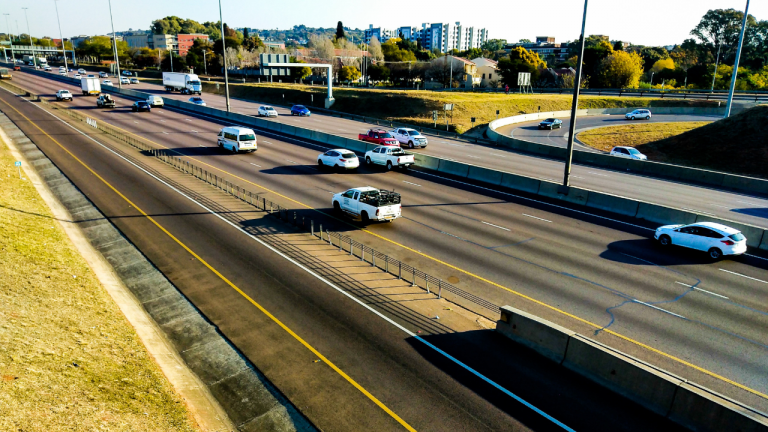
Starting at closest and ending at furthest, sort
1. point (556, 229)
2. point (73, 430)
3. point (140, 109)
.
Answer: point (73, 430), point (556, 229), point (140, 109)

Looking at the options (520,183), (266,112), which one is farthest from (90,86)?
(520,183)

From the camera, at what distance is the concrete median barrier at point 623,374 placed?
10.4m

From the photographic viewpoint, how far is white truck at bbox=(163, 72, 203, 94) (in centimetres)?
8625

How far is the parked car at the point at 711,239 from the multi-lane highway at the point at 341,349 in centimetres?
799

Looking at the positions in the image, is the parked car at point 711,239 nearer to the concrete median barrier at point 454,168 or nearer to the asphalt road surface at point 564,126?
the concrete median barrier at point 454,168

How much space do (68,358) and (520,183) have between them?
26.2 meters

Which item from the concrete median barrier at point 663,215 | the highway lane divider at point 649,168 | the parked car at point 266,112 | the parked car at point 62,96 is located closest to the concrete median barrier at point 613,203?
the concrete median barrier at point 663,215

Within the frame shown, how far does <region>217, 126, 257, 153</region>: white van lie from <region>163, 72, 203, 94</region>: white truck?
53.0 metres

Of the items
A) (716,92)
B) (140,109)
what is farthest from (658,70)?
(140,109)

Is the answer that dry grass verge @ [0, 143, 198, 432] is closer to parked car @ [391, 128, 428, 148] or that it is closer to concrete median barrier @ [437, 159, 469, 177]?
concrete median barrier @ [437, 159, 469, 177]

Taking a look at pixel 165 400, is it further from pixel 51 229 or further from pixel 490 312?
pixel 51 229

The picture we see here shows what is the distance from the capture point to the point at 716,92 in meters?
83.2

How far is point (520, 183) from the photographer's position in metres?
31.2

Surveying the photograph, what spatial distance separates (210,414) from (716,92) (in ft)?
323
